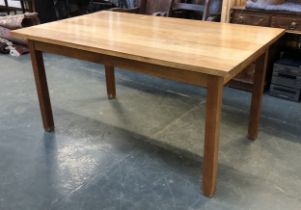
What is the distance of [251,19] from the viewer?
9.74ft

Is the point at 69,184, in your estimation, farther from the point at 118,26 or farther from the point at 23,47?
the point at 23,47

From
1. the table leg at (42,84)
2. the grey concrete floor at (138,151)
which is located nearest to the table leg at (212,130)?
the grey concrete floor at (138,151)

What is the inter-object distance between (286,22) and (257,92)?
0.94 metres

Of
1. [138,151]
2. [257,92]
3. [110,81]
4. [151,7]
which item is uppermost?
[151,7]

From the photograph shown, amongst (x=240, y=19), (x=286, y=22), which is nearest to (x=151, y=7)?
(x=240, y=19)

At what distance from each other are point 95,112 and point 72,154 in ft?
2.09

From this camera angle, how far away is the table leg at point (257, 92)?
215 centimetres

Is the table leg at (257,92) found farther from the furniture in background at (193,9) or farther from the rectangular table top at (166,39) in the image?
the furniture in background at (193,9)

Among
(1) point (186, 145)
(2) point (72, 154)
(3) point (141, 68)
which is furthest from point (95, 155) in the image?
(3) point (141, 68)

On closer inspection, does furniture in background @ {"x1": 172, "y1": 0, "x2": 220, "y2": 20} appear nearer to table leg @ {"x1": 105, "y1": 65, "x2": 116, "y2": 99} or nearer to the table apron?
table leg @ {"x1": 105, "y1": 65, "x2": 116, "y2": 99}

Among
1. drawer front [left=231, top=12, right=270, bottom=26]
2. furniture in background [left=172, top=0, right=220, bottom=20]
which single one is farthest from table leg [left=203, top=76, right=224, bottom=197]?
furniture in background [left=172, top=0, right=220, bottom=20]

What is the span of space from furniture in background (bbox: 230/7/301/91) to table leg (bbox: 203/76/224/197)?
4.54 feet

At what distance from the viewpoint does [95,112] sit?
2.86m

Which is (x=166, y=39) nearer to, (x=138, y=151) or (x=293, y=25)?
(x=138, y=151)
